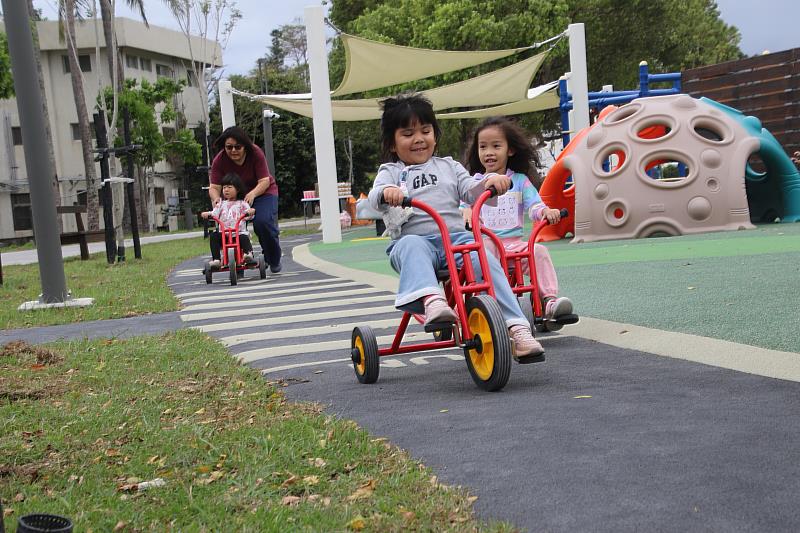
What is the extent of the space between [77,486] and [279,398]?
1231 mm

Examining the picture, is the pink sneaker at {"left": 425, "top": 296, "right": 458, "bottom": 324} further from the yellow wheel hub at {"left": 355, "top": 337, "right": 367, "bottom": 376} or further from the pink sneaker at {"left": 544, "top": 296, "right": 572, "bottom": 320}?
the pink sneaker at {"left": 544, "top": 296, "right": 572, "bottom": 320}

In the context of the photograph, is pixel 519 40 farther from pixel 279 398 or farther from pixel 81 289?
pixel 279 398

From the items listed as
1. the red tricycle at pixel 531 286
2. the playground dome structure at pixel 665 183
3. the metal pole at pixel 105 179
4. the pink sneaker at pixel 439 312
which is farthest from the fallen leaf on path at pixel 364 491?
the metal pole at pixel 105 179

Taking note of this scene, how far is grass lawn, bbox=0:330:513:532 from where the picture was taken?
243cm

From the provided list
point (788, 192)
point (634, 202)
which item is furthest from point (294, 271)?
point (788, 192)

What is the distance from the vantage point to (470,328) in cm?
404

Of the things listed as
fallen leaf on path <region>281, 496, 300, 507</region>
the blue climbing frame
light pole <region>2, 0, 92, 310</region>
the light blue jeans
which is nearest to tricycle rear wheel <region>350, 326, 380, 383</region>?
the light blue jeans

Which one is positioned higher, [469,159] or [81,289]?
[469,159]

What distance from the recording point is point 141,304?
8.14 m

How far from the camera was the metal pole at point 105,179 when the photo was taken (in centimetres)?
1310

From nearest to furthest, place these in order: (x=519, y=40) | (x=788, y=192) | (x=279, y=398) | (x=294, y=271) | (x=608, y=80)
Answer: (x=279, y=398), (x=294, y=271), (x=788, y=192), (x=519, y=40), (x=608, y=80)

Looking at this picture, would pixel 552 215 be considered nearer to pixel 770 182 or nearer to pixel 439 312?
pixel 439 312

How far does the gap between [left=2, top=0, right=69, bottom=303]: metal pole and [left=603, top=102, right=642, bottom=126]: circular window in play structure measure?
7.18m

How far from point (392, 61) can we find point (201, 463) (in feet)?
49.4
